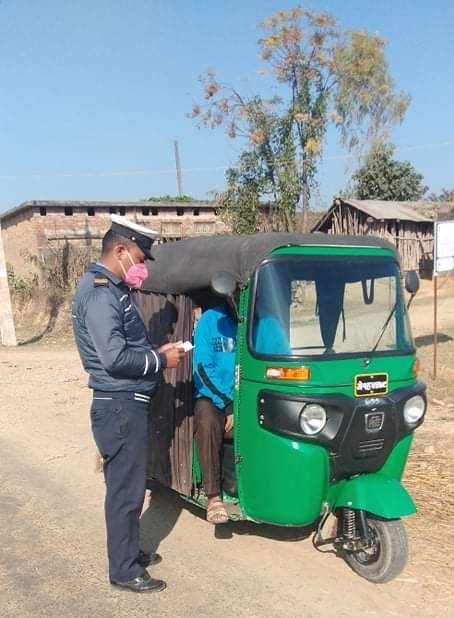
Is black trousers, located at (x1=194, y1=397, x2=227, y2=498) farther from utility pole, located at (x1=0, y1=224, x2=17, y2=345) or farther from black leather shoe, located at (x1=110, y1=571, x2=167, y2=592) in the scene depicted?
utility pole, located at (x1=0, y1=224, x2=17, y2=345)

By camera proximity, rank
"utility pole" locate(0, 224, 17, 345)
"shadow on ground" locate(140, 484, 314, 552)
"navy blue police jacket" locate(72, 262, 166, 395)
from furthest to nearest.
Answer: "utility pole" locate(0, 224, 17, 345), "shadow on ground" locate(140, 484, 314, 552), "navy blue police jacket" locate(72, 262, 166, 395)

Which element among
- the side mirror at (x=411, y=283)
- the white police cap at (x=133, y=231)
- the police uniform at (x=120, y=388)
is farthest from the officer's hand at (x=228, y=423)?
the side mirror at (x=411, y=283)

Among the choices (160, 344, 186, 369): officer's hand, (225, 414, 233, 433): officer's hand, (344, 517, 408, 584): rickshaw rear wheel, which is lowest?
(344, 517, 408, 584): rickshaw rear wheel

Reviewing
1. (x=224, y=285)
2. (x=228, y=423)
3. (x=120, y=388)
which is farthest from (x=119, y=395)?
(x=228, y=423)

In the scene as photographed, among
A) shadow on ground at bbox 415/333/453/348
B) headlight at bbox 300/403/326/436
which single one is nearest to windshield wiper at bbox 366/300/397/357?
headlight at bbox 300/403/326/436

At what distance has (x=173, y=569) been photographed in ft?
13.6

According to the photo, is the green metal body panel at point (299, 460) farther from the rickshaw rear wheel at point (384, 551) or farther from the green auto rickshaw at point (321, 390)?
the rickshaw rear wheel at point (384, 551)

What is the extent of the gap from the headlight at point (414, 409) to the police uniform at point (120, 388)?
1541mm

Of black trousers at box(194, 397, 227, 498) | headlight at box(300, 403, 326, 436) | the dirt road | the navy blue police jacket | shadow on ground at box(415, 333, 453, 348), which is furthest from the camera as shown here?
shadow on ground at box(415, 333, 453, 348)

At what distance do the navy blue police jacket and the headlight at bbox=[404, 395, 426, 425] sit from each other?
5.04 ft

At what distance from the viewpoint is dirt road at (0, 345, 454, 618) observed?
3643mm

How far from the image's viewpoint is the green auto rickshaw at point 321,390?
3.80 meters

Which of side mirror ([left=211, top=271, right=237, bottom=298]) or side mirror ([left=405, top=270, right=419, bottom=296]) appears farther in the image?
side mirror ([left=405, top=270, right=419, bottom=296])

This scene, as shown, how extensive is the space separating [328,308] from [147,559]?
1.95 meters
